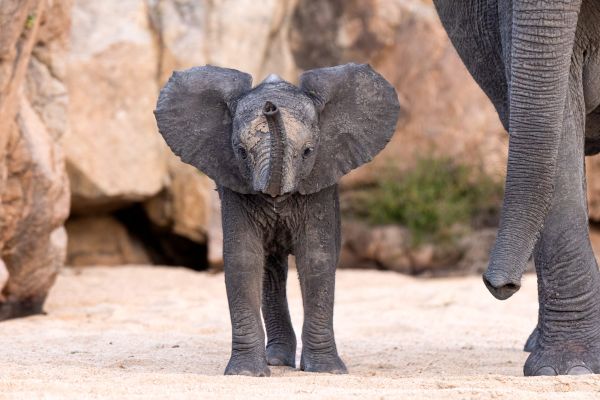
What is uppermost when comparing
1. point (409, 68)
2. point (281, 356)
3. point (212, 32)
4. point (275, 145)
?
point (212, 32)

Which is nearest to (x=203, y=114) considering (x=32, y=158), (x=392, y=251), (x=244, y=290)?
(x=244, y=290)

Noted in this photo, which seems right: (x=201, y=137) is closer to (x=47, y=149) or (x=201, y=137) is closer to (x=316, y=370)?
(x=316, y=370)

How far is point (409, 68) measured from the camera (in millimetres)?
11914

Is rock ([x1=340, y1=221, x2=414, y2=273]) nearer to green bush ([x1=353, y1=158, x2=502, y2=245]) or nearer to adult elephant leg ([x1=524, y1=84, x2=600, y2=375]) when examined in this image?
green bush ([x1=353, y1=158, x2=502, y2=245])

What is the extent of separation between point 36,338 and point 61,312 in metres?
1.61

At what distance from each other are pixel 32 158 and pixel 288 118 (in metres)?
3.07

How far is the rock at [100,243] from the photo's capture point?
1155 cm

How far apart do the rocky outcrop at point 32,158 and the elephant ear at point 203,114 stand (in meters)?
1.83

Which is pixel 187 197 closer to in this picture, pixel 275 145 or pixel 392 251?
pixel 392 251

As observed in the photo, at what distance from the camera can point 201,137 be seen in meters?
5.41

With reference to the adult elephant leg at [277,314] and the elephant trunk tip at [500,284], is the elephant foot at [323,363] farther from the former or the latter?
the elephant trunk tip at [500,284]

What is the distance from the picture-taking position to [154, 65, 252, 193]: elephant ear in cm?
535

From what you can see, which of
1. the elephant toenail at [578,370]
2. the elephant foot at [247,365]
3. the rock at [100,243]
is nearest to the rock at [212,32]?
the rock at [100,243]

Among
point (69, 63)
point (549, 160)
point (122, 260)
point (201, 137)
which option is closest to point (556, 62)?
point (549, 160)
